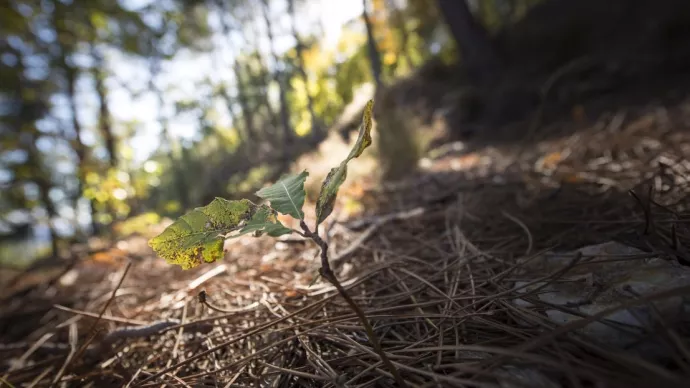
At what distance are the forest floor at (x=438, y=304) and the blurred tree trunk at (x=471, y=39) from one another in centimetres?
452

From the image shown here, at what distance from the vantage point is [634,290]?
803 mm

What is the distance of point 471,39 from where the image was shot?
6191mm

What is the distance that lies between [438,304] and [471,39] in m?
6.33

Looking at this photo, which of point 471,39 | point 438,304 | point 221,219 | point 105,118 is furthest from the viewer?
point 105,118

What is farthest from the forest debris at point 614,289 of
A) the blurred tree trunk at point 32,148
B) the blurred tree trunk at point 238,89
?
the blurred tree trunk at point 238,89

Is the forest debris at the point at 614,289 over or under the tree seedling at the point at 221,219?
under

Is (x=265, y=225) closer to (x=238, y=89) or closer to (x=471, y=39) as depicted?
(x=471, y=39)

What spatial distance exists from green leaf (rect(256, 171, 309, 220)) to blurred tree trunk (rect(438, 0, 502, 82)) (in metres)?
6.40

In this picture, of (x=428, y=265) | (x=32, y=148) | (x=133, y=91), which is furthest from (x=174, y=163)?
(x=428, y=265)

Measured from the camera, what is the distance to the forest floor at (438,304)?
664 mm

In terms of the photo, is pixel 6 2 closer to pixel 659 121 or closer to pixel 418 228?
pixel 418 228

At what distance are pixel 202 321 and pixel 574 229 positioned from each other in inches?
56.3

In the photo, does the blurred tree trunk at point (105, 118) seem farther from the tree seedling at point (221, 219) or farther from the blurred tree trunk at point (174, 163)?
the tree seedling at point (221, 219)

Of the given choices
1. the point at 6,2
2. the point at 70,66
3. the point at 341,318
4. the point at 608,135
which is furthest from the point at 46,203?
the point at 608,135
